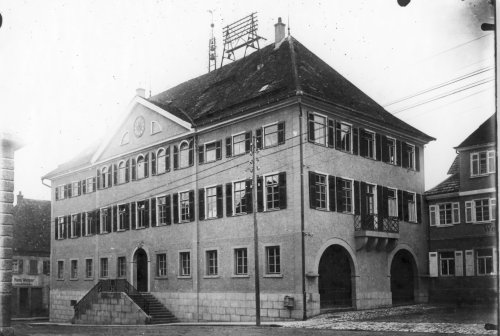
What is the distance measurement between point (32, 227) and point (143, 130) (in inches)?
201

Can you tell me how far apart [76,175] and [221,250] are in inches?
245

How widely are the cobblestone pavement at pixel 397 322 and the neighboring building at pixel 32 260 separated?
27.4 feet

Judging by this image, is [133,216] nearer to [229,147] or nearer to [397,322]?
[229,147]

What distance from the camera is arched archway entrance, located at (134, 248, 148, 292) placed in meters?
27.7

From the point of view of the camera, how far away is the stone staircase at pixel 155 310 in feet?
83.8

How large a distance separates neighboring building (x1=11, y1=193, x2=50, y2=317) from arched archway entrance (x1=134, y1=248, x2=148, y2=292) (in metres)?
3.50

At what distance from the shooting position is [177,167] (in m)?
25.6

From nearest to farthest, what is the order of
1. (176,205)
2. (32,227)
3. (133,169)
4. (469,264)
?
(32,227), (133,169), (469,264), (176,205)

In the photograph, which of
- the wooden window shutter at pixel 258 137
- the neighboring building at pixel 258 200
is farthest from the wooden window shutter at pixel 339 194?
the wooden window shutter at pixel 258 137

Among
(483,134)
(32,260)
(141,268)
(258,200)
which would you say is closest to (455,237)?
(258,200)

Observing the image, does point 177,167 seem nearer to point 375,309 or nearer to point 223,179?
point 223,179

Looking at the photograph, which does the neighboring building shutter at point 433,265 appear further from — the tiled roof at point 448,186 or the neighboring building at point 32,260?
the neighboring building at point 32,260

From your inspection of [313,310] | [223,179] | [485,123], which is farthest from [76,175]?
Result: [485,123]

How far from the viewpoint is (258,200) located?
24.0m
